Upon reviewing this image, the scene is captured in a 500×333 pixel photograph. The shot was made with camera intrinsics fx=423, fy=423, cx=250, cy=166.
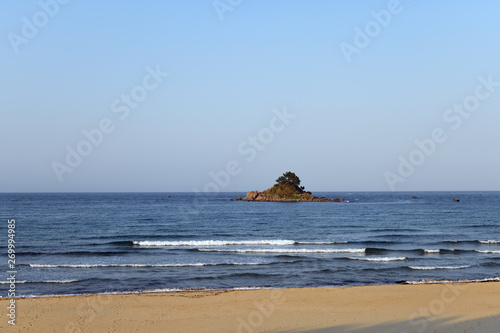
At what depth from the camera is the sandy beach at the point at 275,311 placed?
13.3 meters

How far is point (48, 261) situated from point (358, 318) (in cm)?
1917

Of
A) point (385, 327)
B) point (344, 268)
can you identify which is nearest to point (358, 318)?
point (385, 327)

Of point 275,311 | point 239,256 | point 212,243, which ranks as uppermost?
point 212,243

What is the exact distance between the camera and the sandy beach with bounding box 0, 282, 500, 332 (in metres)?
13.3

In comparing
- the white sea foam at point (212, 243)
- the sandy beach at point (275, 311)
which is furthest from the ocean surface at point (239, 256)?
the sandy beach at point (275, 311)

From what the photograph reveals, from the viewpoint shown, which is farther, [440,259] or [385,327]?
[440,259]

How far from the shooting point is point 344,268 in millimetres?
23391

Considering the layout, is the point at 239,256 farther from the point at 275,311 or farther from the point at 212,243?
the point at 275,311

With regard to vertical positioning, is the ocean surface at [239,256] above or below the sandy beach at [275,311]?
above

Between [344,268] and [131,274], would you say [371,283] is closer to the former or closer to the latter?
[344,268]

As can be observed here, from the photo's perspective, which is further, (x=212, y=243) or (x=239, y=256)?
(x=212, y=243)

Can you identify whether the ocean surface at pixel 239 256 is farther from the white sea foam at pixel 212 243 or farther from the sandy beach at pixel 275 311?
the sandy beach at pixel 275 311

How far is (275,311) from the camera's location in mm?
14961

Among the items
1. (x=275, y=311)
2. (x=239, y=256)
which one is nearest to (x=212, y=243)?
(x=239, y=256)
